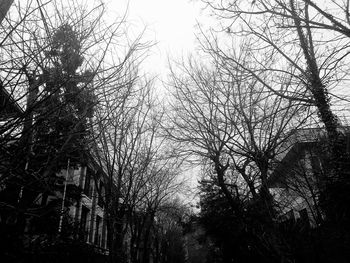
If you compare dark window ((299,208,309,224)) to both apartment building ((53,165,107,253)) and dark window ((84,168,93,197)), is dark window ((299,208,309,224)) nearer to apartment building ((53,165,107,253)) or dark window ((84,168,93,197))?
apartment building ((53,165,107,253))

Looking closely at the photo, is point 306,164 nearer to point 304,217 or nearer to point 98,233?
point 304,217

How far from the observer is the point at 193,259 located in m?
83.7

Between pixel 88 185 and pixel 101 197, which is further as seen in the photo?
pixel 88 185

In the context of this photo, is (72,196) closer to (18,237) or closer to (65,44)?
(18,237)

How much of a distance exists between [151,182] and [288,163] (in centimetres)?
855

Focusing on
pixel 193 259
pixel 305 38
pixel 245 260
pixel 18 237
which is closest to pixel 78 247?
pixel 18 237

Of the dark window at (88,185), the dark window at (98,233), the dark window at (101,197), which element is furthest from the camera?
the dark window at (98,233)

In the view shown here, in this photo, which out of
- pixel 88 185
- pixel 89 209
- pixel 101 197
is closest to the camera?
pixel 101 197

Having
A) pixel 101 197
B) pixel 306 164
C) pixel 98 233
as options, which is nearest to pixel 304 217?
pixel 306 164

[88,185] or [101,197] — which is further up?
[88,185]

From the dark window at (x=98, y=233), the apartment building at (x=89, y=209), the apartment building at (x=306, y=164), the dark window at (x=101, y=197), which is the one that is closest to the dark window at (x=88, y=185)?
the apartment building at (x=89, y=209)

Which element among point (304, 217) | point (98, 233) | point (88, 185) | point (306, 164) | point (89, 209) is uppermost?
point (88, 185)

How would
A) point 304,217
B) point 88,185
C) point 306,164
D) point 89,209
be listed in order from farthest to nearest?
point 88,185
point 89,209
point 304,217
point 306,164

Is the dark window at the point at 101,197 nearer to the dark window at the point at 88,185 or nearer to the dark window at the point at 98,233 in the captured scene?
the dark window at the point at 88,185
